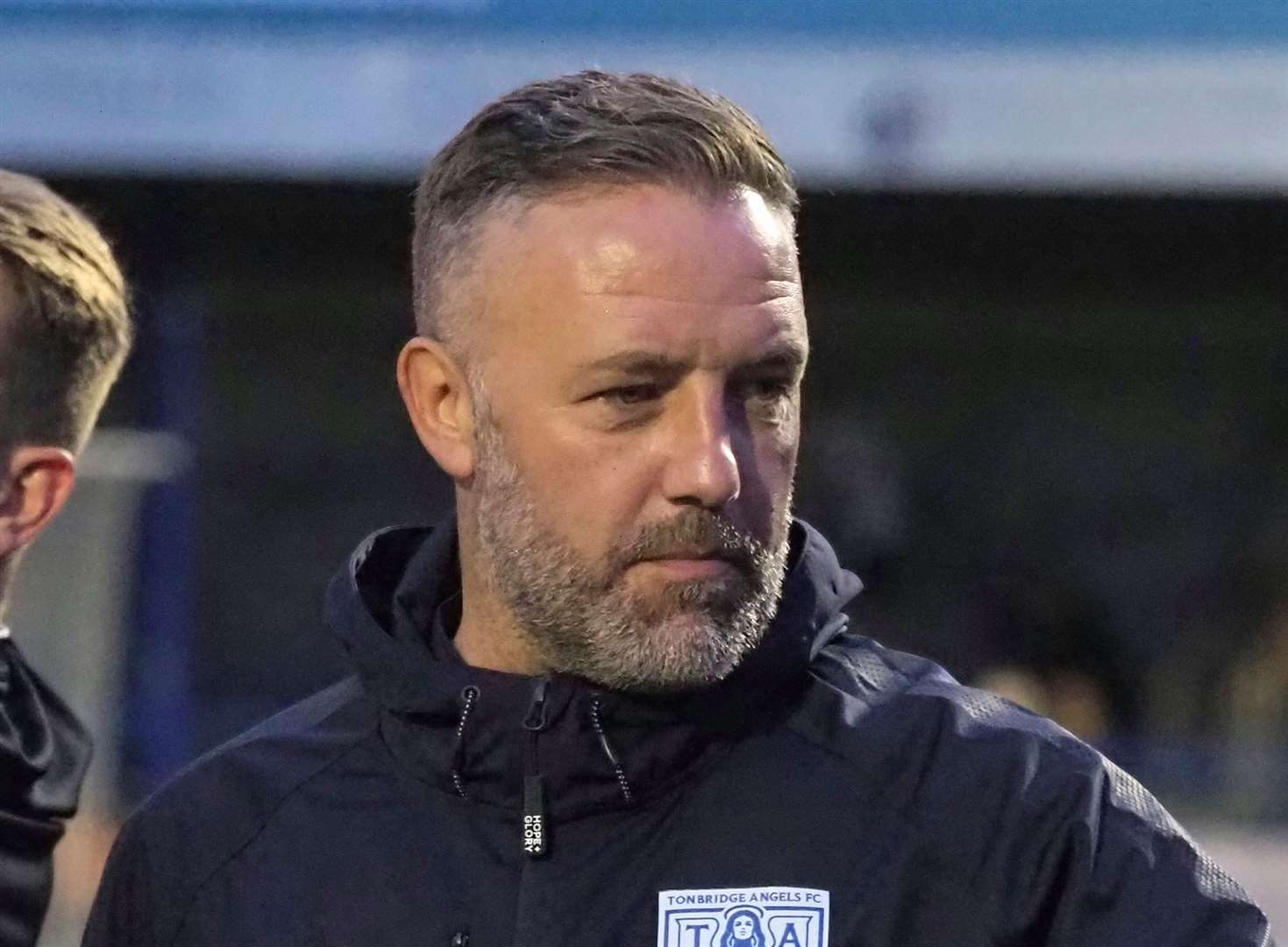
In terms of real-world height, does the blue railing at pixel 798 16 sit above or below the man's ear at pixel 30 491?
below

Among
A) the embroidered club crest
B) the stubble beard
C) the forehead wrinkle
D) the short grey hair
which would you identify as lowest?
the embroidered club crest

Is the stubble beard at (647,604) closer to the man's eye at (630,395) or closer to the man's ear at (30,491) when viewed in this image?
the man's eye at (630,395)

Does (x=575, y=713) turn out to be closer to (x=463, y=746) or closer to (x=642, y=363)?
(x=463, y=746)

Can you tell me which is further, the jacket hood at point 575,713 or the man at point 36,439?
the man at point 36,439

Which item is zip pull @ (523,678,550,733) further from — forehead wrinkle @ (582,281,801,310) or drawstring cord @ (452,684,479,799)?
forehead wrinkle @ (582,281,801,310)

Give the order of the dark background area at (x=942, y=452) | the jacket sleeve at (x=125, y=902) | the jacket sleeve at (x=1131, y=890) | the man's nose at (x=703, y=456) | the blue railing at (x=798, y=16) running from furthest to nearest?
the dark background area at (x=942, y=452) → the blue railing at (x=798, y=16) → the jacket sleeve at (x=125, y=902) → the man's nose at (x=703, y=456) → the jacket sleeve at (x=1131, y=890)

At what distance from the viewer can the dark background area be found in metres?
11.3

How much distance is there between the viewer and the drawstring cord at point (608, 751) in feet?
6.59

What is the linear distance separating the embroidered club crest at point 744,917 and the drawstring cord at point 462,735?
0.77ft

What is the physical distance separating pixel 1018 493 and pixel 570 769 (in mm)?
9840

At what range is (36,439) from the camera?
2.64 metres

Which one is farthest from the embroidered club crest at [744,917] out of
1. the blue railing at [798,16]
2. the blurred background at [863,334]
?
the blue railing at [798,16]

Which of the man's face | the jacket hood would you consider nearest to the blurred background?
the jacket hood

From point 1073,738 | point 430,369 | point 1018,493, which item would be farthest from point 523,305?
point 1018,493
